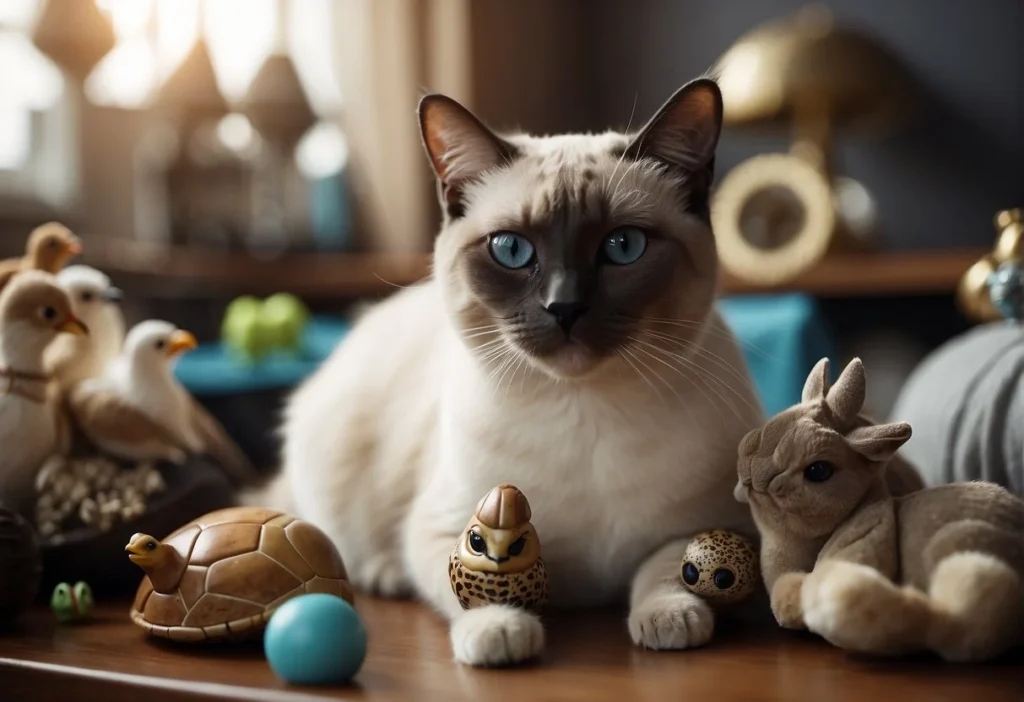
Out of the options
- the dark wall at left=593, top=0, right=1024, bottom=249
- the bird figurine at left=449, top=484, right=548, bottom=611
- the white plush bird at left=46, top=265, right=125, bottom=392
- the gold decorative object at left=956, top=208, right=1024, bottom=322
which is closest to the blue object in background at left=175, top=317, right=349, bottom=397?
the white plush bird at left=46, top=265, right=125, bottom=392

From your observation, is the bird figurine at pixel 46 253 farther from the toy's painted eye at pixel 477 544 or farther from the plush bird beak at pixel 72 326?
the toy's painted eye at pixel 477 544

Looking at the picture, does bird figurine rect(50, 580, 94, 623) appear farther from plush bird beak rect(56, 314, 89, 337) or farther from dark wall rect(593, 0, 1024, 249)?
dark wall rect(593, 0, 1024, 249)

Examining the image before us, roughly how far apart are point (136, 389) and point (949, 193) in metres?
3.56

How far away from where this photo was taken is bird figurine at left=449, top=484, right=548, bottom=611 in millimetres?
1022

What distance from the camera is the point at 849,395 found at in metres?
0.99

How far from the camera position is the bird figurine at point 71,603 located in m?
1.17

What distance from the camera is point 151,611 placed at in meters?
1.05

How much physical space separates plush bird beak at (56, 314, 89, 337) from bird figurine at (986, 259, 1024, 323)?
1.38 meters

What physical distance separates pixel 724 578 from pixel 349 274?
116 inches

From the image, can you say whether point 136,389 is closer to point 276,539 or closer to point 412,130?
point 276,539

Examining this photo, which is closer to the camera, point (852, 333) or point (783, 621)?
point (783, 621)

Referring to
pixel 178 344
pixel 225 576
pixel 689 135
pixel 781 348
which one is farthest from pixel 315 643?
pixel 781 348

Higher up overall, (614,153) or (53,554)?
(614,153)

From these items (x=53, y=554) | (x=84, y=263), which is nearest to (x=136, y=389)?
(x=53, y=554)
